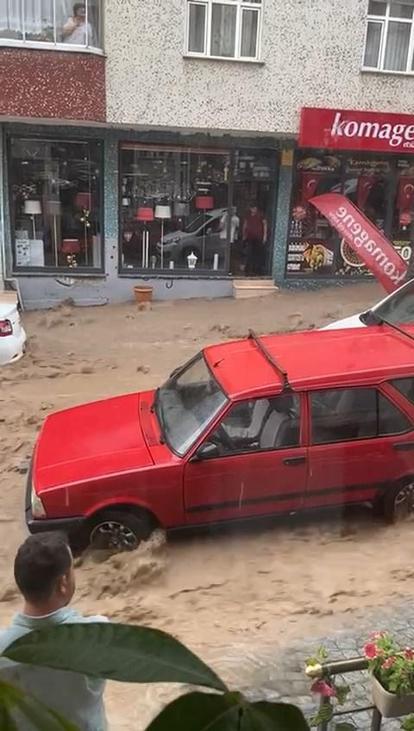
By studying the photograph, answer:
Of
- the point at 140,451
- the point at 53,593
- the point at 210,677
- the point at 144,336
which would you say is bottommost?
the point at 144,336

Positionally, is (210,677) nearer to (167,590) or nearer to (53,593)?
(53,593)

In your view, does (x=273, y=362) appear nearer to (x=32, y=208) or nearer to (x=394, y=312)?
(x=394, y=312)

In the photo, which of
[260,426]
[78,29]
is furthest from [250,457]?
[78,29]

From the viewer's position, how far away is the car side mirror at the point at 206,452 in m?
5.27

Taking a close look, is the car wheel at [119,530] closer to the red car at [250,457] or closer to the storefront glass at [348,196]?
the red car at [250,457]

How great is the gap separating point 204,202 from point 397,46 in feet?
14.5

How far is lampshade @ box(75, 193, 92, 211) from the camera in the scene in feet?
43.6

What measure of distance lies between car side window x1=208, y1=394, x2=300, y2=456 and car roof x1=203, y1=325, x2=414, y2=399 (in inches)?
3.8

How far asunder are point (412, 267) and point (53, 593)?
28.1 feet

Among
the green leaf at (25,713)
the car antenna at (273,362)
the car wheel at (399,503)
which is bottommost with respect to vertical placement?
the car wheel at (399,503)

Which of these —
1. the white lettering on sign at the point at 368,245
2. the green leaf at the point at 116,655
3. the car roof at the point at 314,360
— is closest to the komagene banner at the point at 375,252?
the white lettering on sign at the point at 368,245

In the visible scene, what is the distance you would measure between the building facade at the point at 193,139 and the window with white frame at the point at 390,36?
25 millimetres

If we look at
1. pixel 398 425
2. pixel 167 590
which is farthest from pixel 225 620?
pixel 398 425

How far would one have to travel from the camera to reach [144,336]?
11.5 m
